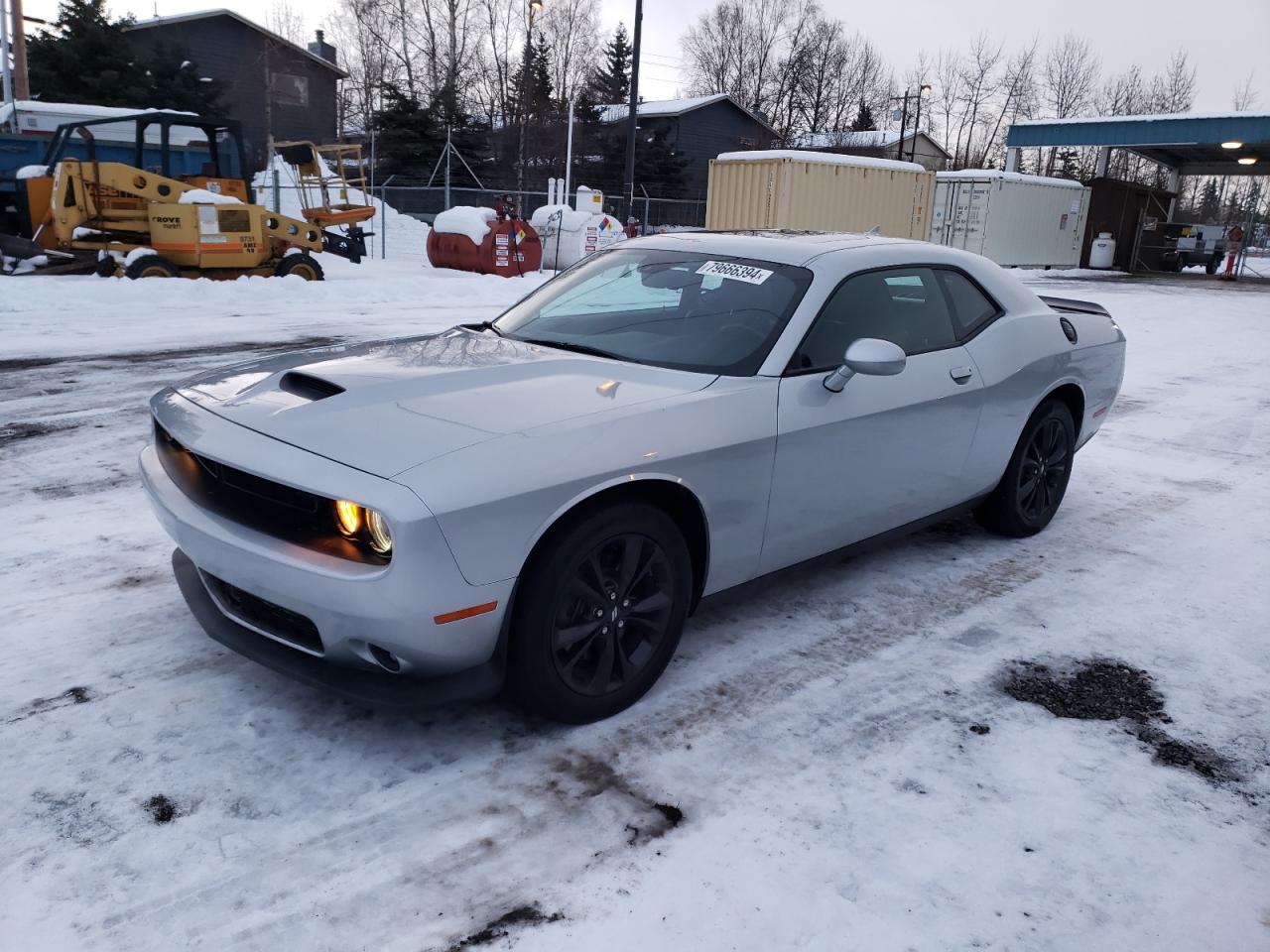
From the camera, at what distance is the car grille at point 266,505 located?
2.63 metres

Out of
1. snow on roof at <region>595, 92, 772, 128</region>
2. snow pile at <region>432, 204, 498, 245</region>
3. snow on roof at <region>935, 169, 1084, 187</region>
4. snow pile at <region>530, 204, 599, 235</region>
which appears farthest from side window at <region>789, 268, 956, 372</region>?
snow on roof at <region>595, 92, 772, 128</region>

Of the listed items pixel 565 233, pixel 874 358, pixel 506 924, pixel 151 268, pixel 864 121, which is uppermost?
pixel 864 121

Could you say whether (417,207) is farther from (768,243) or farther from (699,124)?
(768,243)

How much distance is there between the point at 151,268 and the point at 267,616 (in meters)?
13.0

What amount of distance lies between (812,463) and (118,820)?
238cm

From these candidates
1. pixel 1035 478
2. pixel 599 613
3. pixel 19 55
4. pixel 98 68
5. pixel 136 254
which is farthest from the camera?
pixel 98 68

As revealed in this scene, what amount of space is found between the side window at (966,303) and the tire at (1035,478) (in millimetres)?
617

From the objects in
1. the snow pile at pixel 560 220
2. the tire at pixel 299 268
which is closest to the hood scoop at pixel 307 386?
the tire at pixel 299 268

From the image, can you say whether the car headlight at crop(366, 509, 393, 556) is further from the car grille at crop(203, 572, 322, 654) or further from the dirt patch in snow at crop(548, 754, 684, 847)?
the dirt patch in snow at crop(548, 754, 684, 847)

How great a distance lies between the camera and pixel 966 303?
4.50 meters

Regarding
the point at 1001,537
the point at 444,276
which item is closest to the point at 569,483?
the point at 1001,537

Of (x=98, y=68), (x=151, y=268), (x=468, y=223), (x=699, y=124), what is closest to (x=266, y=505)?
(x=151, y=268)

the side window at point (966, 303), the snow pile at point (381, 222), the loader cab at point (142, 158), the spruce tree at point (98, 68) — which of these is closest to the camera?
the side window at point (966, 303)

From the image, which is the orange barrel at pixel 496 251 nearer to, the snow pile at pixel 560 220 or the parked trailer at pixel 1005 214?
the snow pile at pixel 560 220
